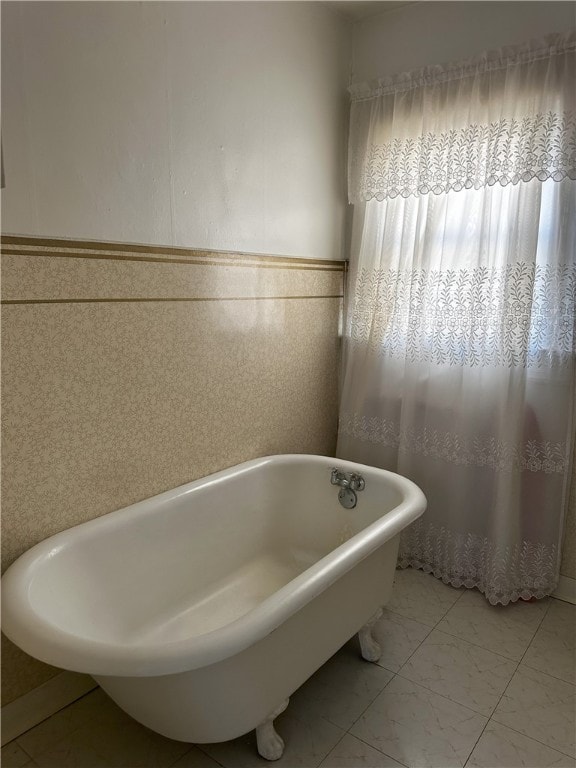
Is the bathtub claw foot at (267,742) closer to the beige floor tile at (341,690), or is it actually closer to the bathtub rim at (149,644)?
the beige floor tile at (341,690)

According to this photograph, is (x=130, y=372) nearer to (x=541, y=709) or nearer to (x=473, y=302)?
(x=473, y=302)

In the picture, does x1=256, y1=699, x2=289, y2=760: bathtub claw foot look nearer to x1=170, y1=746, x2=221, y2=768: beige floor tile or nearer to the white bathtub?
the white bathtub

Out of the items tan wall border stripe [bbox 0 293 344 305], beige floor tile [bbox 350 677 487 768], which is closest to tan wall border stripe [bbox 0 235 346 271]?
tan wall border stripe [bbox 0 293 344 305]

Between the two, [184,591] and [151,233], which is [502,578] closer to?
[184,591]

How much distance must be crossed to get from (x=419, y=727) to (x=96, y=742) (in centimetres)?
98

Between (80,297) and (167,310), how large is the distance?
0.33 metres

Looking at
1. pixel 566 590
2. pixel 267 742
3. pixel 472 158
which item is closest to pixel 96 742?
pixel 267 742

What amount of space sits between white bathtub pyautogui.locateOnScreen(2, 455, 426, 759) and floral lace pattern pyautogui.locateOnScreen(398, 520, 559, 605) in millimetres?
537

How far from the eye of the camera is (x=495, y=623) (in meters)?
2.16

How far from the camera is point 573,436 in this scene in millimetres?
2158

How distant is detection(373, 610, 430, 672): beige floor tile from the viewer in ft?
6.40

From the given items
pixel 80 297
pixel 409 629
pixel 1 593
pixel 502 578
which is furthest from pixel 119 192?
pixel 502 578

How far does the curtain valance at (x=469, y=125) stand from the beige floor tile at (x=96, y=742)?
89.6 inches

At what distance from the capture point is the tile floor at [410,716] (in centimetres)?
154
